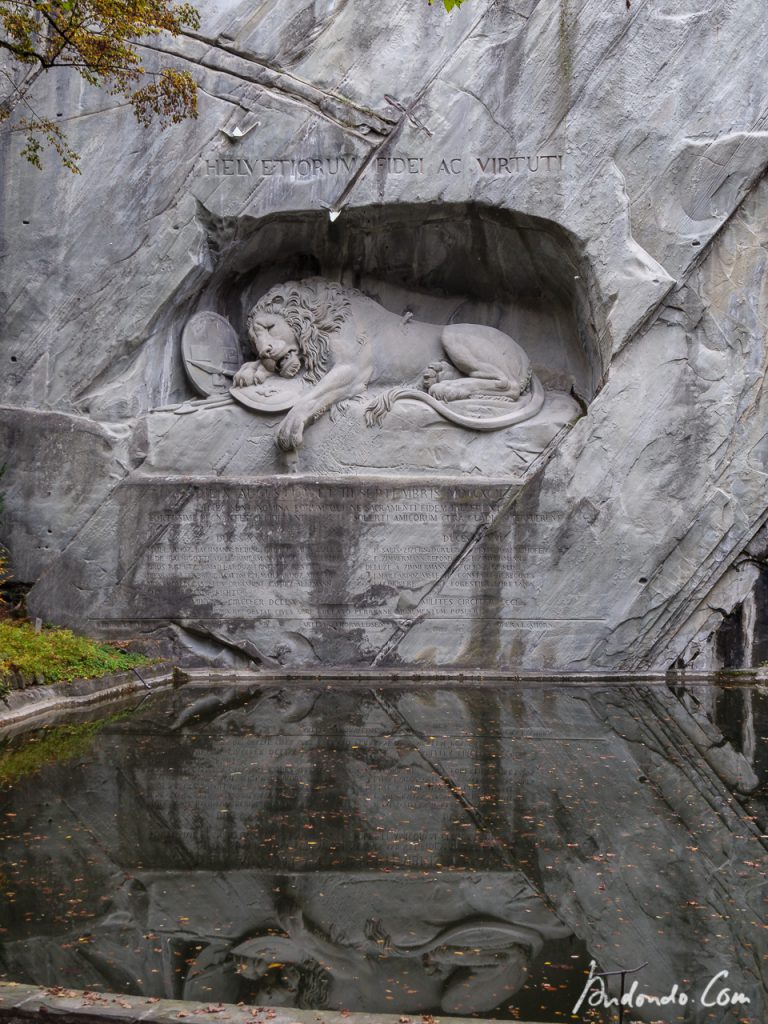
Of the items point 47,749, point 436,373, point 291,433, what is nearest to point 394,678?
point 291,433

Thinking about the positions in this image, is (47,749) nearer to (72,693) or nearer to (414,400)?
(72,693)

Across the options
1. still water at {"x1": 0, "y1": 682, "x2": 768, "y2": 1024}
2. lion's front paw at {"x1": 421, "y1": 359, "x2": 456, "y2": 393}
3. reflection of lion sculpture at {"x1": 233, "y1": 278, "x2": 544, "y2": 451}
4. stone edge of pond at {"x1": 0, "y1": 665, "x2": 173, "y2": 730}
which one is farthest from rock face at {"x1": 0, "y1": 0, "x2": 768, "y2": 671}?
still water at {"x1": 0, "y1": 682, "x2": 768, "y2": 1024}

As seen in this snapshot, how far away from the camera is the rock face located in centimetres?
1162

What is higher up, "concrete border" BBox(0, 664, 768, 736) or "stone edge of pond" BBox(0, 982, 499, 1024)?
"stone edge of pond" BBox(0, 982, 499, 1024)

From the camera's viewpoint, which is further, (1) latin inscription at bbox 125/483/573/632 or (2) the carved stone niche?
(2) the carved stone niche

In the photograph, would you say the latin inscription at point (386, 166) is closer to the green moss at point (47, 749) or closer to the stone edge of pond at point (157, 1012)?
the green moss at point (47, 749)

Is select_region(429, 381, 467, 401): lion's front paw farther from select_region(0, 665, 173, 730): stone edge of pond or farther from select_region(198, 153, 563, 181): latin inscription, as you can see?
select_region(0, 665, 173, 730): stone edge of pond

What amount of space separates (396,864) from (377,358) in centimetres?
810

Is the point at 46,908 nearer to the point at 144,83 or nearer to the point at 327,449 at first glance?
the point at 327,449

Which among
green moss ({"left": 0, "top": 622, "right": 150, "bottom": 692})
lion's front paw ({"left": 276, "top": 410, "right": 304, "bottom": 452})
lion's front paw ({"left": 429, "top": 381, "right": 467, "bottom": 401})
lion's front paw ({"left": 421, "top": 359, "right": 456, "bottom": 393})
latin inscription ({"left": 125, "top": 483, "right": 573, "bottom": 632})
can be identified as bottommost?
green moss ({"left": 0, "top": 622, "right": 150, "bottom": 692})

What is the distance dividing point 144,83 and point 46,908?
9518 millimetres

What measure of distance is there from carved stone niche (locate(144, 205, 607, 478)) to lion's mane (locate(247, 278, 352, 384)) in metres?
0.02

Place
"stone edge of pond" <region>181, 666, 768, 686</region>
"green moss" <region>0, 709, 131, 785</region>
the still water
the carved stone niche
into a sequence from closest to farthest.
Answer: the still water < "green moss" <region>0, 709, 131, 785</region> < "stone edge of pond" <region>181, 666, 768, 686</region> < the carved stone niche

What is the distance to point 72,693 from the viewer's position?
9.36m
